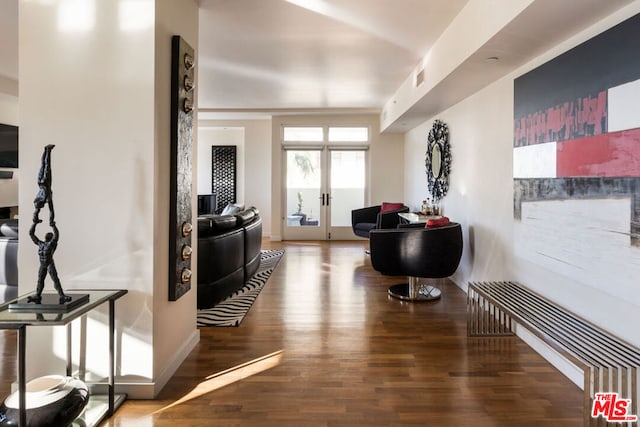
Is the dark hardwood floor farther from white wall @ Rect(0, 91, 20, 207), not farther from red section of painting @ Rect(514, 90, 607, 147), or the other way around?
white wall @ Rect(0, 91, 20, 207)

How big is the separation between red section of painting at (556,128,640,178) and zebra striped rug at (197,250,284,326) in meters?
2.85

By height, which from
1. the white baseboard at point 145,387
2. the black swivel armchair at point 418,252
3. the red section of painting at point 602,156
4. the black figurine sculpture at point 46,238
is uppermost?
the red section of painting at point 602,156

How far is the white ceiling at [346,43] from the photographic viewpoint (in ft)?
8.59

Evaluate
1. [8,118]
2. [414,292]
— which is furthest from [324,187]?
[8,118]

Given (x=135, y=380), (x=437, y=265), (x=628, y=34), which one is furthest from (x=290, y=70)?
(x=135, y=380)

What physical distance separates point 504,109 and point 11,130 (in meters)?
7.32

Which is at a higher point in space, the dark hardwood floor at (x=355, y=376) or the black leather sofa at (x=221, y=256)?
the black leather sofa at (x=221, y=256)

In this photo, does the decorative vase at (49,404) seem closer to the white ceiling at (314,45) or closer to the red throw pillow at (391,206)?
the white ceiling at (314,45)

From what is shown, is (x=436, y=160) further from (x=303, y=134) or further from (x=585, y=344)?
(x=585, y=344)

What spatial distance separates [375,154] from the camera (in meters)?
8.37

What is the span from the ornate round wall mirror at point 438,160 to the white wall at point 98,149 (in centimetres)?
400

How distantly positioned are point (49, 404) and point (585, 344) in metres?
2.62

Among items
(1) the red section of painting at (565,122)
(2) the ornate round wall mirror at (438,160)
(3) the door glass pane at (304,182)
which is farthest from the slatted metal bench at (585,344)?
(3) the door glass pane at (304,182)

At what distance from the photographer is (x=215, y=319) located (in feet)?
11.8
